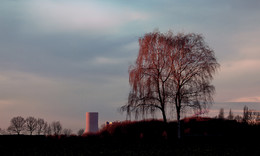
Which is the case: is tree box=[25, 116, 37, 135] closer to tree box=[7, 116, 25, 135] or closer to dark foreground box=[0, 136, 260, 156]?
tree box=[7, 116, 25, 135]

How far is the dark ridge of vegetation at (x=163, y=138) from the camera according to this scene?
20016 mm

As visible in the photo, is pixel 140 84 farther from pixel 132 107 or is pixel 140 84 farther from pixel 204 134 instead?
pixel 204 134

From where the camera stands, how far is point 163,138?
81.5ft

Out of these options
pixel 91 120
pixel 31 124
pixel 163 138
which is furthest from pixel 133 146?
pixel 31 124

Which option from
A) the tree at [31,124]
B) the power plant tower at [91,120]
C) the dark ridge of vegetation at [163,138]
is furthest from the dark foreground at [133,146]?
the tree at [31,124]

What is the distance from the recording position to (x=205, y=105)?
26406 millimetres

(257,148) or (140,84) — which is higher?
(140,84)

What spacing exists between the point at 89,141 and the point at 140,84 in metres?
7.20

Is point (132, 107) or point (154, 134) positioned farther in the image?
point (132, 107)

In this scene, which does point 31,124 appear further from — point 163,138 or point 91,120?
point 163,138

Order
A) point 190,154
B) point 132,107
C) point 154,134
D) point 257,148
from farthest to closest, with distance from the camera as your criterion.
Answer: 1. point 132,107
2. point 154,134
3. point 257,148
4. point 190,154

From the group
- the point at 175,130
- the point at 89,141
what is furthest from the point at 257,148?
the point at 89,141

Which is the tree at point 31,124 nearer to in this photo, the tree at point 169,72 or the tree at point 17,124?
the tree at point 17,124

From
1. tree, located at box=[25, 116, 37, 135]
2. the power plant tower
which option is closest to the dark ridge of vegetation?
the power plant tower
